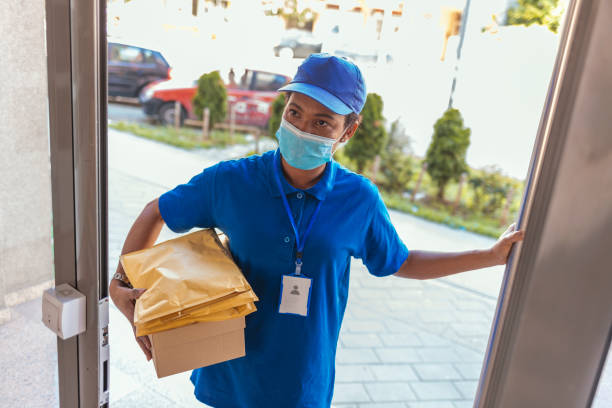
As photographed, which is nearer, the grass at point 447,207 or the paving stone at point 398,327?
the paving stone at point 398,327

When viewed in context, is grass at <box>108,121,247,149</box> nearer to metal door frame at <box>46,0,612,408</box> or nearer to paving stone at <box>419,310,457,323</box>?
paving stone at <box>419,310,457,323</box>

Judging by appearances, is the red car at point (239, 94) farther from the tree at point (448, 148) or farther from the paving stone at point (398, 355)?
the paving stone at point (398, 355)

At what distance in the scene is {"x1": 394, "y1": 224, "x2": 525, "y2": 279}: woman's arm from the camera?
103 cm

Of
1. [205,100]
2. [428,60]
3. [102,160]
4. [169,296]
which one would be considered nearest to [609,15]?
[169,296]

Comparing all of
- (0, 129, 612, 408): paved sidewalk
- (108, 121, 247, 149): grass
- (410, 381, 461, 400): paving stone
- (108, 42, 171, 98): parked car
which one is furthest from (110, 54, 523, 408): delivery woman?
(108, 42, 171, 98): parked car

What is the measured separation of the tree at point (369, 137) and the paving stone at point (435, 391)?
322 cm

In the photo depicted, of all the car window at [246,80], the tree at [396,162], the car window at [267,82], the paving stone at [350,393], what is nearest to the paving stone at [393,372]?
the paving stone at [350,393]

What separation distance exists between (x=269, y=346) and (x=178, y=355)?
275 mm

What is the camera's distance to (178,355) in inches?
40.3

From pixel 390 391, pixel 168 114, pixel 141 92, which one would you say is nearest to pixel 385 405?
pixel 390 391

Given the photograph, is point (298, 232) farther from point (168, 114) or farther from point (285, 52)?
point (168, 114)

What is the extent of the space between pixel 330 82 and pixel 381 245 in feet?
1.43

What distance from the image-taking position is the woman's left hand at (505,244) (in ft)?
2.73

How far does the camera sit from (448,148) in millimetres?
5426
